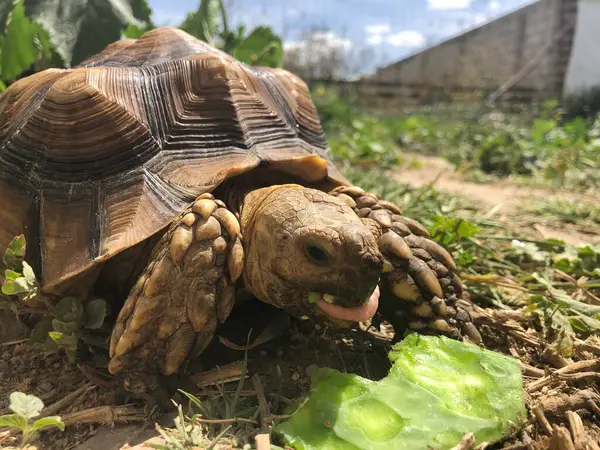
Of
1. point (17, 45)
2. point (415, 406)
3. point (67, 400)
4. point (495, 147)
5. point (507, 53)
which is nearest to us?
point (415, 406)

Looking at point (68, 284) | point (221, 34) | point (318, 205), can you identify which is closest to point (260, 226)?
point (318, 205)

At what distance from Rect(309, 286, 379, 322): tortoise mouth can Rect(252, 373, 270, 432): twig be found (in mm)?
311

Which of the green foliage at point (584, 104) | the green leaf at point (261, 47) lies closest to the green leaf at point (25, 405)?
the green leaf at point (261, 47)

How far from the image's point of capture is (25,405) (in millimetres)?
1230

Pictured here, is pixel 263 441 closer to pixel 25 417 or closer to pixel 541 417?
pixel 25 417

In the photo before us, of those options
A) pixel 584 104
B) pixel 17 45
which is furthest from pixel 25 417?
pixel 584 104

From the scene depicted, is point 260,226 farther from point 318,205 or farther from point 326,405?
point 326,405

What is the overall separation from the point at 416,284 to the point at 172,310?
84 cm

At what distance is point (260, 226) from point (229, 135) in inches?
19.4

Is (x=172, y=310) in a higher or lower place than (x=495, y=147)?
higher

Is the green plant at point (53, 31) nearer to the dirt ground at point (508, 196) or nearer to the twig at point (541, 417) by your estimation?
the dirt ground at point (508, 196)

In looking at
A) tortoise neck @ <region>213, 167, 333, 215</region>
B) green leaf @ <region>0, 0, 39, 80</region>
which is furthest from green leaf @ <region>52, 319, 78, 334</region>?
Answer: green leaf @ <region>0, 0, 39, 80</region>

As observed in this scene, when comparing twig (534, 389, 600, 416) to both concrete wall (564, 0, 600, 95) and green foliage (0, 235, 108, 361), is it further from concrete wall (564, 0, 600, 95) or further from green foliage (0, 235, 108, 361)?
concrete wall (564, 0, 600, 95)

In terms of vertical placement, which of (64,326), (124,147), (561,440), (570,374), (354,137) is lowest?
(354,137)
